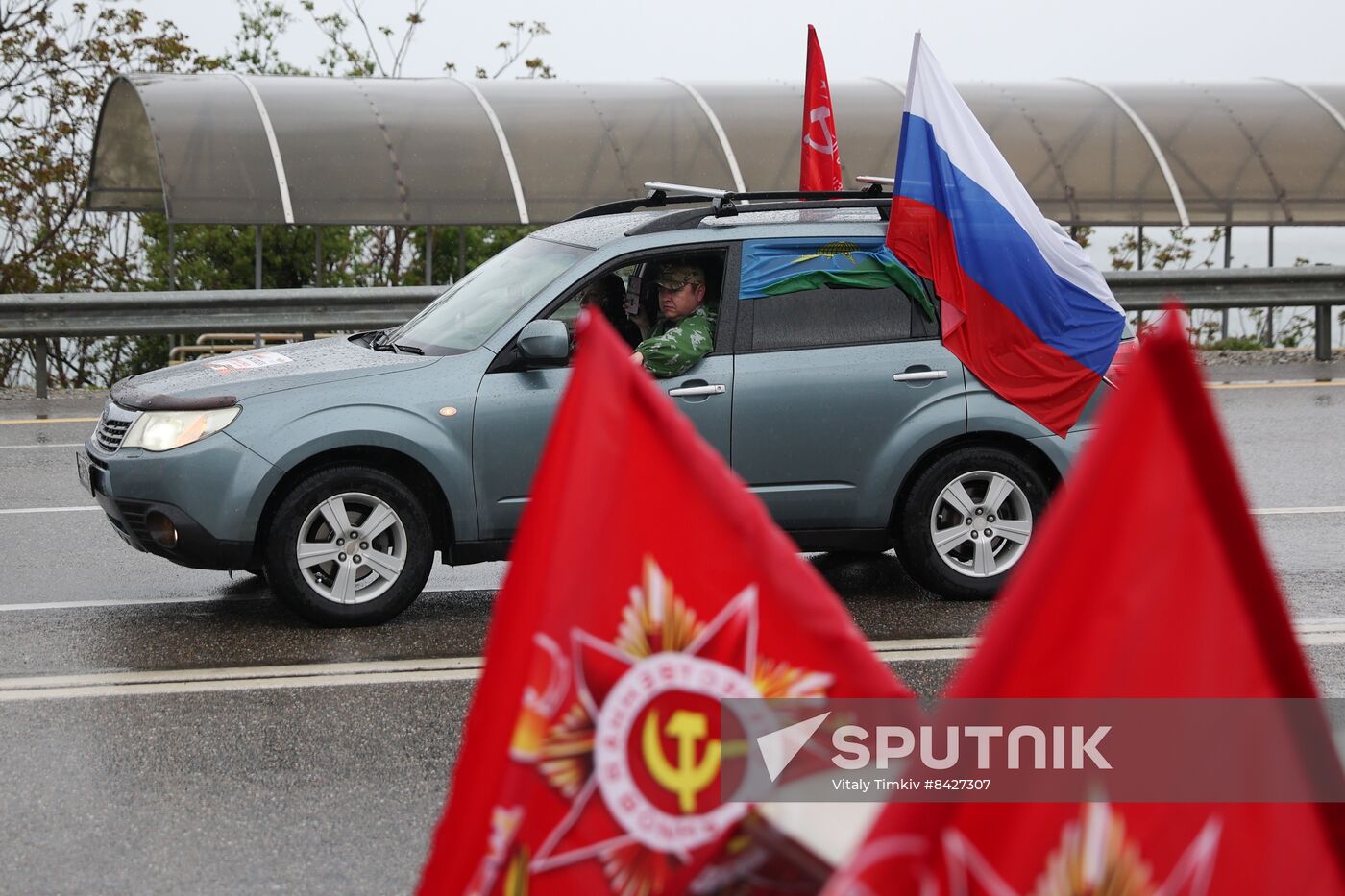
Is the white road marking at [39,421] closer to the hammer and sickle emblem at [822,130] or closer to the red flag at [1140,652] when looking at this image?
the hammer and sickle emblem at [822,130]

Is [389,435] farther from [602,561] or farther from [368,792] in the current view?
[602,561]

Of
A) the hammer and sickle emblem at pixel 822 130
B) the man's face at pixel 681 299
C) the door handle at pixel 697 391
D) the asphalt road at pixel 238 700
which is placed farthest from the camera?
the hammer and sickle emblem at pixel 822 130

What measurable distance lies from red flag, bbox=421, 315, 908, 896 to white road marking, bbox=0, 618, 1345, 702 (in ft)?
12.0

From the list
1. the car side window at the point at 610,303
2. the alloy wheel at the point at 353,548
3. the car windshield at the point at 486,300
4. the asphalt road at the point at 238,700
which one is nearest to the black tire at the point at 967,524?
the asphalt road at the point at 238,700

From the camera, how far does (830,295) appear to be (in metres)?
7.18

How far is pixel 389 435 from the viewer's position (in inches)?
261

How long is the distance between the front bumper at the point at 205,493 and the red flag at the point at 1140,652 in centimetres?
497

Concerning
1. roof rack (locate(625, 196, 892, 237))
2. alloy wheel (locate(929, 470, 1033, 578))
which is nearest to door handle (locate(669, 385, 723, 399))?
roof rack (locate(625, 196, 892, 237))

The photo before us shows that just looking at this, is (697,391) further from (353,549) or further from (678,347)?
(353,549)

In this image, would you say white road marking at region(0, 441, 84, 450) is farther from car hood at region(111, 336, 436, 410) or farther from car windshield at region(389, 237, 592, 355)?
car windshield at region(389, 237, 592, 355)

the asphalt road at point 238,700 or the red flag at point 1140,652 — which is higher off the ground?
the red flag at point 1140,652

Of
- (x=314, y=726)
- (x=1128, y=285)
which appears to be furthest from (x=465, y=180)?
(x=314, y=726)

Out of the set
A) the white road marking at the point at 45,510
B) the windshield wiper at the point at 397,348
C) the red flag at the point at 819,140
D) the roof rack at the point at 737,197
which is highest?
the red flag at the point at 819,140

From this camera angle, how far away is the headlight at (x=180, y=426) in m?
6.52
